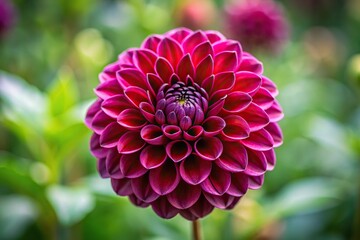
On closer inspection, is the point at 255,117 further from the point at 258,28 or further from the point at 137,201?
the point at 258,28

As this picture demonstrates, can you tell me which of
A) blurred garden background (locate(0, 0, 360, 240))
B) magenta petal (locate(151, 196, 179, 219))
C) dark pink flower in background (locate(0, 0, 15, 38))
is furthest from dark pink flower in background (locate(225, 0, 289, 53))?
magenta petal (locate(151, 196, 179, 219))

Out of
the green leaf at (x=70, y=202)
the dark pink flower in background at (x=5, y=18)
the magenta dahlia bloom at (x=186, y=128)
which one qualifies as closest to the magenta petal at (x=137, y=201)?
the magenta dahlia bloom at (x=186, y=128)

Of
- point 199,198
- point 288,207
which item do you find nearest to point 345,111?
point 288,207

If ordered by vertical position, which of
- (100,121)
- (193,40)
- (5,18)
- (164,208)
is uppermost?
(5,18)

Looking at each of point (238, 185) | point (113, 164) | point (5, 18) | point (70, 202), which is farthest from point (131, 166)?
point (5, 18)

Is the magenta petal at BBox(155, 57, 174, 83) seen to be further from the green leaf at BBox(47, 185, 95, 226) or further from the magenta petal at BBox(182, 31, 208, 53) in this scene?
the green leaf at BBox(47, 185, 95, 226)
